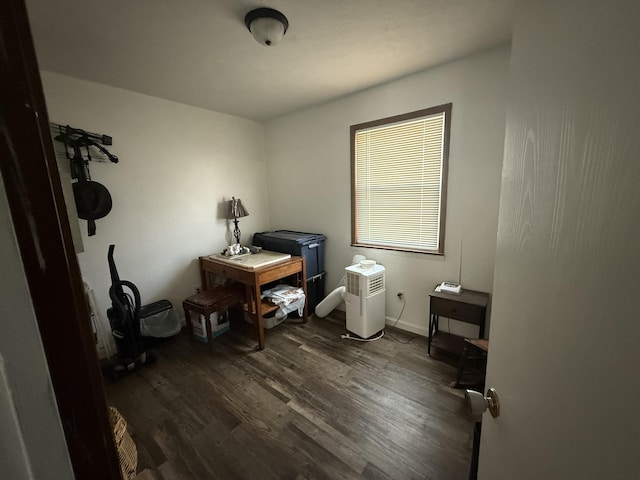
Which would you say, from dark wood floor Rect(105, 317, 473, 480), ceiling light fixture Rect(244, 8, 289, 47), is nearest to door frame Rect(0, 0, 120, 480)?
dark wood floor Rect(105, 317, 473, 480)

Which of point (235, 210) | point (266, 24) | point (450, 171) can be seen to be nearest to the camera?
point (266, 24)

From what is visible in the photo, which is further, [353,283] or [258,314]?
[353,283]

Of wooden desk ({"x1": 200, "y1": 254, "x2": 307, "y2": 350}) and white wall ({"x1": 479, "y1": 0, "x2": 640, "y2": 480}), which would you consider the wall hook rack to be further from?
white wall ({"x1": 479, "y1": 0, "x2": 640, "y2": 480})

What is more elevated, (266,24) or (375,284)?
(266,24)

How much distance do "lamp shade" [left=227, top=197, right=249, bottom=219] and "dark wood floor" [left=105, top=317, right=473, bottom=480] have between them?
149cm

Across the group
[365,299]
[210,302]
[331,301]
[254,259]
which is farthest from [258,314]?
[365,299]

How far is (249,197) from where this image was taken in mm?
3352

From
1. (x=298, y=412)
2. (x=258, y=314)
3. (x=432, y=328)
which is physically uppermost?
(x=258, y=314)

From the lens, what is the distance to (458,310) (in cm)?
198

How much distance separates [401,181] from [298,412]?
2.13 metres

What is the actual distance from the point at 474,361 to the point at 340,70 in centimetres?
265

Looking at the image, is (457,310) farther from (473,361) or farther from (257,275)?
(257,275)

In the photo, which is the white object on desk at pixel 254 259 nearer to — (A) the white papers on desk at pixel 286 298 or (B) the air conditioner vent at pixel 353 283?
(A) the white papers on desk at pixel 286 298

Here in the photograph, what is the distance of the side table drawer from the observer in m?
1.89
